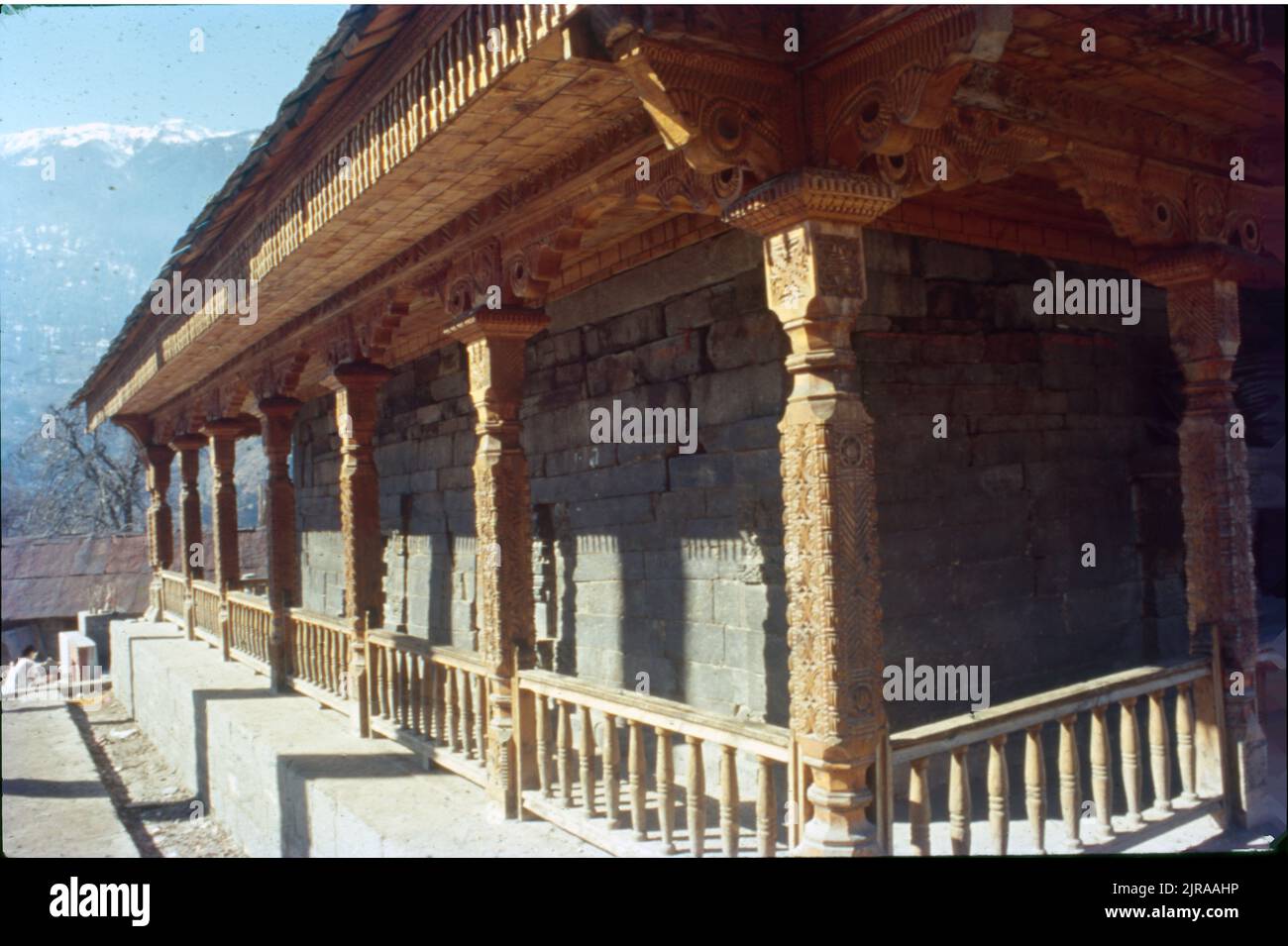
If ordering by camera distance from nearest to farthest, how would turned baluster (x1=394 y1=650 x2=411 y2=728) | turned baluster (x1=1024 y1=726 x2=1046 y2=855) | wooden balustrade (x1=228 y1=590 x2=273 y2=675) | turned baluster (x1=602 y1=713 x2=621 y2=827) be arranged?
1. turned baluster (x1=1024 y1=726 x2=1046 y2=855)
2. turned baluster (x1=602 y1=713 x2=621 y2=827)
3. turned baluster (x1=394 y1=650 x2=411 y2=728)
4. wooden balustrade (x1=228 y1=590 x2=273 y2=675)

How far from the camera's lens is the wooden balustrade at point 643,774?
148 inches

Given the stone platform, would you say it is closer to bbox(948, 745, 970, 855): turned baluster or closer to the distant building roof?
bbox(948, 745, 970, 855): turned baluster

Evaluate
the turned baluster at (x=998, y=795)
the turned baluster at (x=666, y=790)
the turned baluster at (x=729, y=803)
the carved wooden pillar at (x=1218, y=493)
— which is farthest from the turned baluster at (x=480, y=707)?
the carved wooden pillar at (x=1218, y=493)

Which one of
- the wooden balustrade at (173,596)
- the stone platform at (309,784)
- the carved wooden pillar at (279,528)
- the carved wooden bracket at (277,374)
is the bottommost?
the stone platform at (309,784)

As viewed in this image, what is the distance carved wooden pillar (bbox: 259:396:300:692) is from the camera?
902 centimetres

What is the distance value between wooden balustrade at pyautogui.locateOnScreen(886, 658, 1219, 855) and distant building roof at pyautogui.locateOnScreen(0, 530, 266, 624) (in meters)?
19.7

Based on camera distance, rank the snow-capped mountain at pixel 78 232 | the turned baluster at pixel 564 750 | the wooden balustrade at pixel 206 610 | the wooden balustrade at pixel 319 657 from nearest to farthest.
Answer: the turned baluster at pixel 564 750
the snow-capped mountain at pixel 78 232
the wooden balustrade at pixel 319 657
the wooden balustrade at pixel 206 610

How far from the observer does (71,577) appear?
2167 cm

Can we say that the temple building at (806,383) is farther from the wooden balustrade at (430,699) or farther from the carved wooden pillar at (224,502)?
the carved wooden pillar at (224,502)

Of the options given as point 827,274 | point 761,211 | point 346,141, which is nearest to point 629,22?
point 761,211

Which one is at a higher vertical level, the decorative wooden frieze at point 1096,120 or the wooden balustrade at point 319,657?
the decorative wooden frieze at point 1096,120

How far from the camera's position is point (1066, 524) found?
21.0ft

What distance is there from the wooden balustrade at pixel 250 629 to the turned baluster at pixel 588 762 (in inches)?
215

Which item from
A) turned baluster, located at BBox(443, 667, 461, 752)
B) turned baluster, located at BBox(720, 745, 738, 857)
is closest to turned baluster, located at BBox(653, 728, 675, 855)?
turned baluster, located at BBox(720, 745, 738, 857)
